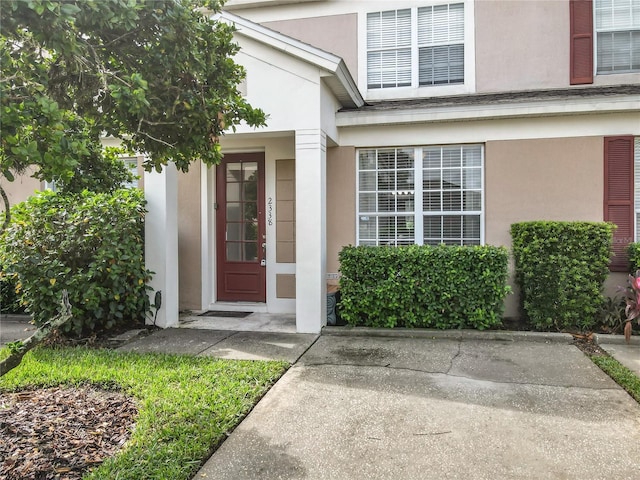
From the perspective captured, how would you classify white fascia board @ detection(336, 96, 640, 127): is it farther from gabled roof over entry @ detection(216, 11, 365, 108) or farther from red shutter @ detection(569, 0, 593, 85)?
red shutter @ detection(569, 0, 593, 85)

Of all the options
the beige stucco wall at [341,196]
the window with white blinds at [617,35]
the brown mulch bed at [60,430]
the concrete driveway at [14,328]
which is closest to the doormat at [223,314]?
the beige stucco wall at [341,196]

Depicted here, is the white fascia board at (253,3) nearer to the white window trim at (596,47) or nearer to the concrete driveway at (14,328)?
the white window trim at (596,47)

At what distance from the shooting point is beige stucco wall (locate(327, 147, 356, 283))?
7.45 meters

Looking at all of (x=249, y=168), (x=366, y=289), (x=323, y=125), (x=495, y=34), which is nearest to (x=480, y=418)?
(x=366, y=289)

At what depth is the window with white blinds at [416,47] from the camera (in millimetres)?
7852

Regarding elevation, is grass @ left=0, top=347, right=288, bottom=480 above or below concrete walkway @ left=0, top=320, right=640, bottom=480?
above

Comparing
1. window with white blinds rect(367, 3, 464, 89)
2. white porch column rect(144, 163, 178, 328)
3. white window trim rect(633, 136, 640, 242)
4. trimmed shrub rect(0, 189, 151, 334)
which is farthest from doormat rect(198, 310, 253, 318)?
white window trim rect(633, 136, 640, 242)

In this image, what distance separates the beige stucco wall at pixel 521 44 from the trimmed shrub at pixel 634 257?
9.49 ft

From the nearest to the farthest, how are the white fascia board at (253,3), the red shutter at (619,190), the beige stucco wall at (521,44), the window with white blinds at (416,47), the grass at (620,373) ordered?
the grass at (620,373) < the red shutter at (619,190) < the beige stucco wall at (521,44) < the window with white blinds at (416,47) < the white fascia board at (253,3)

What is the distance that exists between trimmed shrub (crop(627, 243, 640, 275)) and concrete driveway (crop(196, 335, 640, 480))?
198 centimetres

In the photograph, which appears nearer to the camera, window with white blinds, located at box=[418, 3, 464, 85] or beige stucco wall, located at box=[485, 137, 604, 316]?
beige stucco wall, located at box=[485, 137, 604, 316]

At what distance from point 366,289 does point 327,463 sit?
3.48 metres

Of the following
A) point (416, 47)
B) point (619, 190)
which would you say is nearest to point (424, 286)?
point (619, 190)

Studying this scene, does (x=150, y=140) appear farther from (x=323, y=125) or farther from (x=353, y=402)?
(x=323, y=125)
